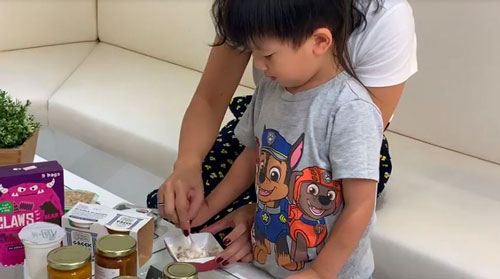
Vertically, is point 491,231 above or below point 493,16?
below

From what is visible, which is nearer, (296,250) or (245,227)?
(296,250)

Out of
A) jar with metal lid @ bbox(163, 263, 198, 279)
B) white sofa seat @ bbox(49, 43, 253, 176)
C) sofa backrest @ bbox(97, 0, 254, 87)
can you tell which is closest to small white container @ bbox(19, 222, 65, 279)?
jar with metal lid @ bbox(163, 263, 198, 279)

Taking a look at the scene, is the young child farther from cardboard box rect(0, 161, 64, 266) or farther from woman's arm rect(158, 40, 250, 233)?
cardboard box rect(0, 161, 64, 266)

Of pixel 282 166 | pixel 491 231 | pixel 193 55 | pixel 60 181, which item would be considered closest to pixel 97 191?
pixel 60 181

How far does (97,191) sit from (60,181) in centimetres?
29

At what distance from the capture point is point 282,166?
1071 millimetres

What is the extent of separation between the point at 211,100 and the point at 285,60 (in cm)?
38

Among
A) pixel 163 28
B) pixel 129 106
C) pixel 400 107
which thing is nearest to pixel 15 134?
pixel 129 106

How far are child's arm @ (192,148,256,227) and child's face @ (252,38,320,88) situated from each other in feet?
Result: 0.89

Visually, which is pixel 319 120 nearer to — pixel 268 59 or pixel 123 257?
pixel 268 59

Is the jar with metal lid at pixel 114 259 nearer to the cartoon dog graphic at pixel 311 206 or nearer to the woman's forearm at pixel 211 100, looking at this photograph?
the cartoon dog graphic at pixel 311 206

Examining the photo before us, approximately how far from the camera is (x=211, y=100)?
52.8 inches

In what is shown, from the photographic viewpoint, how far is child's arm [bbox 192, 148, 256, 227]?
1.25 meters

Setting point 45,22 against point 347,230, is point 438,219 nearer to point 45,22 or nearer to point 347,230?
point 347,230
